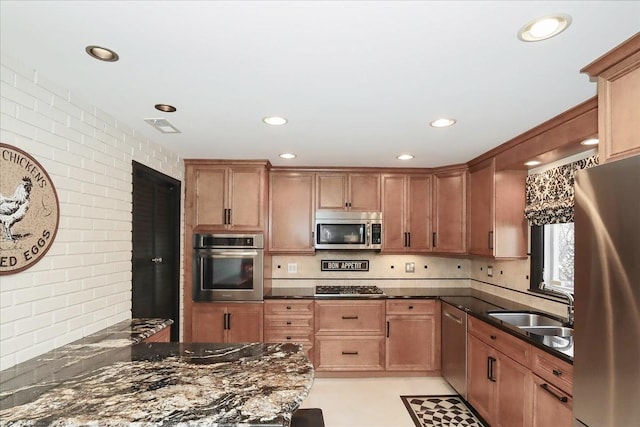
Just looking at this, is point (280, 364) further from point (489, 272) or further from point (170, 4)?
point (489, 272)

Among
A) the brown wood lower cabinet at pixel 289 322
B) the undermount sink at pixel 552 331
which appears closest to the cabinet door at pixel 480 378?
the undermount sink at pixel 552 331

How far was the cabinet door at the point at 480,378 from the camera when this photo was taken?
Result: 2.69 metres

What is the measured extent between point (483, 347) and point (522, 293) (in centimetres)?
80

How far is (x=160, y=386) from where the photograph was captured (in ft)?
4.63

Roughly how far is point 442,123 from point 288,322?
2.50 m

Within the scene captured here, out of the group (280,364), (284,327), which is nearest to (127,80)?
(280,364)

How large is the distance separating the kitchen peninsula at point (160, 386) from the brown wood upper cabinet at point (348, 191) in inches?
88.8

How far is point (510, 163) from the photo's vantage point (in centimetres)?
293

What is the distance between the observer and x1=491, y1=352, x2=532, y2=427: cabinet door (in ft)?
7.29

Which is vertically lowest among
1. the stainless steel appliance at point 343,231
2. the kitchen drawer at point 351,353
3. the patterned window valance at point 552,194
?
the kitchen drawer at point 351,353

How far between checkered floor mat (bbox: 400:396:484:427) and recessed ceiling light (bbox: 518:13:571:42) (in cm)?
284

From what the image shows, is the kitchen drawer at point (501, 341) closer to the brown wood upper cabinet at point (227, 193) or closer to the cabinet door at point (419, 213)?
the cabinet door at point (419, 213)

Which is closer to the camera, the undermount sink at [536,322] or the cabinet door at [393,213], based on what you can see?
the undermount sink at [536,322]

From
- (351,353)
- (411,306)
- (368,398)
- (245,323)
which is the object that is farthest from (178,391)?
(411,306)
